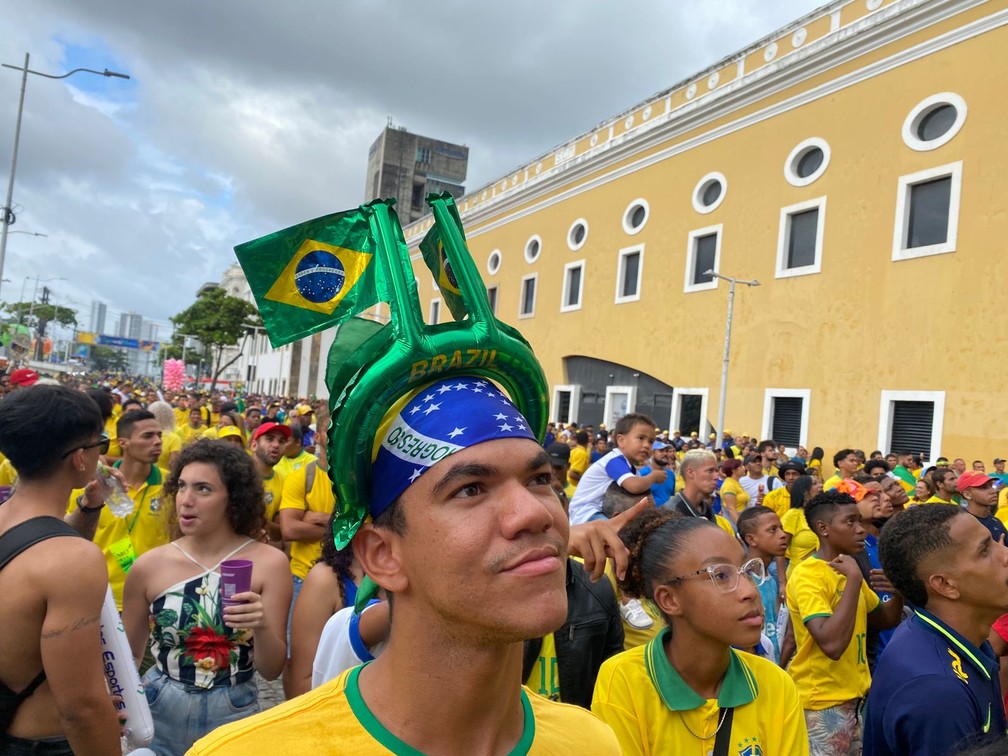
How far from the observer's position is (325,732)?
131 centimetres

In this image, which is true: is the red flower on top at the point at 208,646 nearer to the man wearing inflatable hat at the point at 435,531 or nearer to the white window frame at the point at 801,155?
the man wearing inflatable hat at the point at 435,531

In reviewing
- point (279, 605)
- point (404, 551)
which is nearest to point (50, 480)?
point (279, 605)

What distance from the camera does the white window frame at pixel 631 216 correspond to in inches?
1056

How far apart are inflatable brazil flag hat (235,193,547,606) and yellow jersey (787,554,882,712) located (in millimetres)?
2658

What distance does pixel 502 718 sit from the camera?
1406 millimetres

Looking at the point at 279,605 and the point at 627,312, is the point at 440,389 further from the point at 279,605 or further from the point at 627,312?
the point at 627,312

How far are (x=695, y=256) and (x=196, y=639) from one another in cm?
2360

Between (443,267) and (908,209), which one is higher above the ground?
(908,209)

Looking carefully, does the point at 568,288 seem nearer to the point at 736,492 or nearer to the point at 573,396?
the point at 573,396

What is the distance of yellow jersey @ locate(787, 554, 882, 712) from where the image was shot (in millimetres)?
3730

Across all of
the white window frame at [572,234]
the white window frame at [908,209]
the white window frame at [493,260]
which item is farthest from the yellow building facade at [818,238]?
the white window frame at [493,260]

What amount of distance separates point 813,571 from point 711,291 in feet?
68.1

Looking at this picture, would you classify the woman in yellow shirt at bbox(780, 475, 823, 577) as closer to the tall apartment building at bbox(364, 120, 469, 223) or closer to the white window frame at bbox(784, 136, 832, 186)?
the white window frame at bbox(784, 136, 832, 186)

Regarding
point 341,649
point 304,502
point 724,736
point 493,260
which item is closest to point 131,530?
point 304,502
